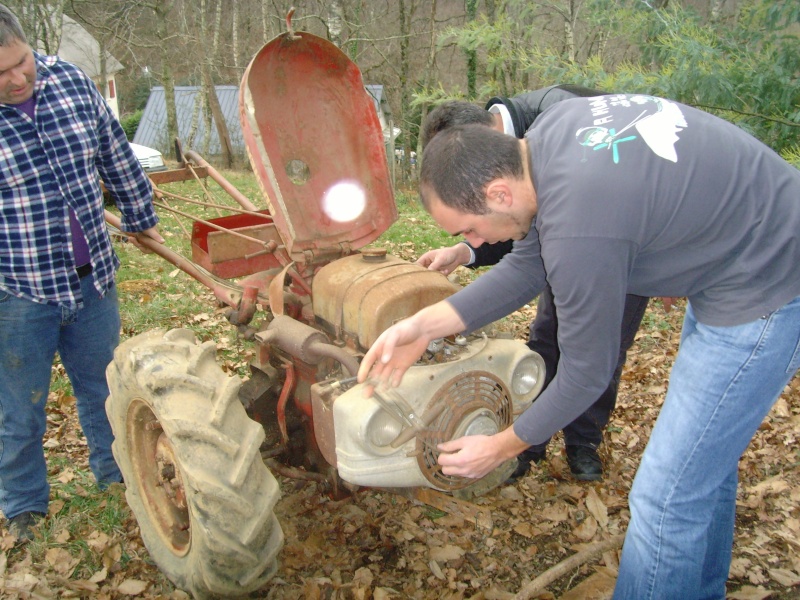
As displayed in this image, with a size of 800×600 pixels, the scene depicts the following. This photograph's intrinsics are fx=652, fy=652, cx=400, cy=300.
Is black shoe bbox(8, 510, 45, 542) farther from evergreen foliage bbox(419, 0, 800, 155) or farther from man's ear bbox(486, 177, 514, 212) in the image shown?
evergreen foliage bbox(419, 0, 800, 155)

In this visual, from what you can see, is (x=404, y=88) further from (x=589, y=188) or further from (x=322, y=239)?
(x=589, y=188)

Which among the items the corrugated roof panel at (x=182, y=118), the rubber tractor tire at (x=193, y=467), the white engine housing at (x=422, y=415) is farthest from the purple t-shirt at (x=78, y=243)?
the corrugated roof panel at (x=182, y=118)

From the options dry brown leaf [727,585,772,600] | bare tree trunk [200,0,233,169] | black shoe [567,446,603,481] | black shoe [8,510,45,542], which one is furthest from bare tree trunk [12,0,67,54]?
dry brown leaf [727,585,772,600]

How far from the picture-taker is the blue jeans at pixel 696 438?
204 cm

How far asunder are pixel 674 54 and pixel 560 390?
3.85 meters

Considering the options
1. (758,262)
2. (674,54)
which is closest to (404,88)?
(674,54)

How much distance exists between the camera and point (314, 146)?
10.2 ft

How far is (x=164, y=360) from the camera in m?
2.61

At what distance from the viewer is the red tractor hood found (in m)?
2.94

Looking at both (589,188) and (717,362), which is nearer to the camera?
(589,188)

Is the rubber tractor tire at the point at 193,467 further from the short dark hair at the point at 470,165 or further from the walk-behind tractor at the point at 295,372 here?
the short dark hair at the point at 470,165

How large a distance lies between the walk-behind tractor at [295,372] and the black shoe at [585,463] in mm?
1076

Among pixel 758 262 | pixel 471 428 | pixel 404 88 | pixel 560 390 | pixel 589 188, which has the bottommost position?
pixel 404 88

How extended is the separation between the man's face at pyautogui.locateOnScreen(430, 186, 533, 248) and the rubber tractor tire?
1109 millimetres
